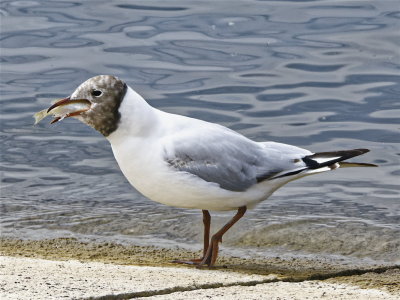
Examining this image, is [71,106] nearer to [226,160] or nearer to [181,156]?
[181,156]

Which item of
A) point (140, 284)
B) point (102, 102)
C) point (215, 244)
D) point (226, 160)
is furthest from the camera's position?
point (215, 244)

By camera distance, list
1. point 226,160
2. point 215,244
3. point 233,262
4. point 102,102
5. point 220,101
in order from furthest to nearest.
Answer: point 220,101, point 233,262, point 215,244, point 226,160, point 102,102

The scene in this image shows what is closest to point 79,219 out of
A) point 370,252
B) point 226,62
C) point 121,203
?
point 121,203

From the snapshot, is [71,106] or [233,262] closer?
[71,106]

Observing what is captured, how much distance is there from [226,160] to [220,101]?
17.9ft

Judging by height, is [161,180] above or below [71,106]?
below

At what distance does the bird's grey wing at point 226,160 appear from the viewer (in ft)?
20.0

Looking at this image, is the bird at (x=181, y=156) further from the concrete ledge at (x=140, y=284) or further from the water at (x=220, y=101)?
the water at (x=220, y=101)

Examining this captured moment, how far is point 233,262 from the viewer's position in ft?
22.5

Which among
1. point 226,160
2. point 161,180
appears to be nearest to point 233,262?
point 226,160

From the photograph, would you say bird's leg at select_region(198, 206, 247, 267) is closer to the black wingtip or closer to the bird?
the bird

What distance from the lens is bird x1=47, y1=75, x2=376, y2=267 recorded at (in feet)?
19.8

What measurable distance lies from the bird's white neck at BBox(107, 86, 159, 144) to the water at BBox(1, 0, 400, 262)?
1787mm

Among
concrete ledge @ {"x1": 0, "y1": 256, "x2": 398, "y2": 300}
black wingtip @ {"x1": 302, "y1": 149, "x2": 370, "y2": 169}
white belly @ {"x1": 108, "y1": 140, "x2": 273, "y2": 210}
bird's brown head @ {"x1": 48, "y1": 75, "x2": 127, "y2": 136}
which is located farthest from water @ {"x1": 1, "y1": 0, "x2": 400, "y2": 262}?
bird's brown head @ {"x1": 48, "y1": 75, "x2": 127, "y2": 136}
